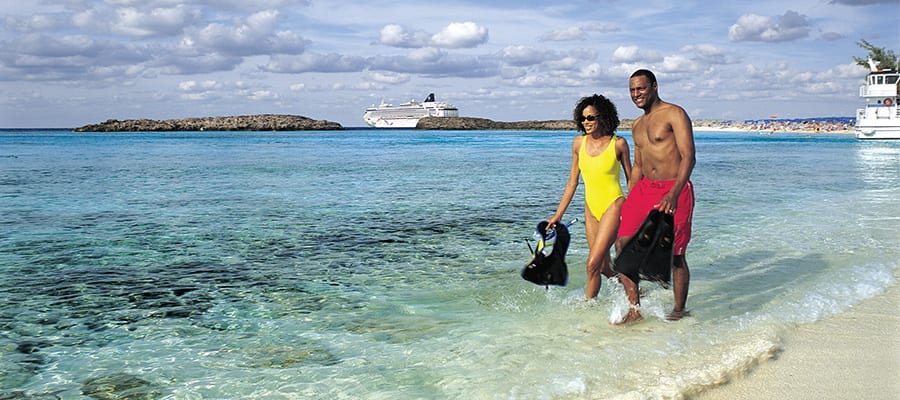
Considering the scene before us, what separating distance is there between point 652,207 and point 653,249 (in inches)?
12.5

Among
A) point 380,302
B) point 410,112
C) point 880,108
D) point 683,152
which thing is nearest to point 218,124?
point 410,112

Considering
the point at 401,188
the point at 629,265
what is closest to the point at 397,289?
the point at 629,265

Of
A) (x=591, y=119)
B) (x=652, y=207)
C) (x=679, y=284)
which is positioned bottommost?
(x=679, y=284)

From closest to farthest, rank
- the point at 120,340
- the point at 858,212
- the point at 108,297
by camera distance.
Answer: the point at 120,340
the point at 108,297
the point at 858,212

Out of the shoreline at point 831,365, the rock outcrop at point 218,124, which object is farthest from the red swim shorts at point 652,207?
the rock outcrop at point 218,124

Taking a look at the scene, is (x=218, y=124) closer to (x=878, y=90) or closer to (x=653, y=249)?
(x=878, y=90)

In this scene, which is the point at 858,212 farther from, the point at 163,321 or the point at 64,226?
the point at 64,226

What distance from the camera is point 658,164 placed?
4848mm

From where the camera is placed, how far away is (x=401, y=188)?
62.1 feet

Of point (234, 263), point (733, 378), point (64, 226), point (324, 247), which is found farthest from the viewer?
point (64, 226)

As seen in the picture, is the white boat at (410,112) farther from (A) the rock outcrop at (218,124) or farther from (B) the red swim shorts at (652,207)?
(B) the red swim shorts at (652,207)

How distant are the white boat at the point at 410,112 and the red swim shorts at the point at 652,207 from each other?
165 meters

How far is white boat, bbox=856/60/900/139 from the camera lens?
53.7 meters

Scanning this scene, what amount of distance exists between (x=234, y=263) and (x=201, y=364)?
3.79 metres
